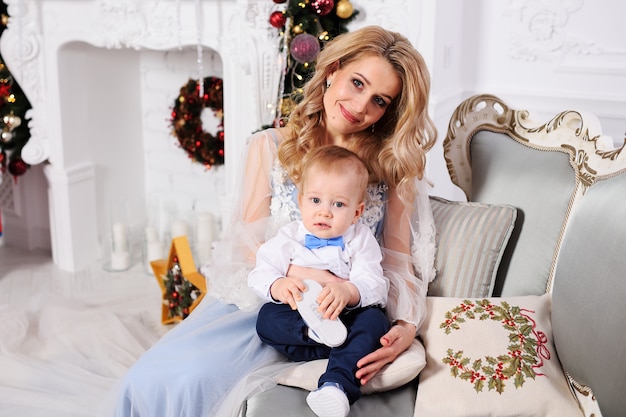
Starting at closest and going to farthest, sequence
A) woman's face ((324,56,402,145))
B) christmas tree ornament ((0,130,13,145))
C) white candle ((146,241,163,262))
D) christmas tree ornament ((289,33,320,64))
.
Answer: woman's face ((324,56,402,145)) < christmas tree ornament ((289,33,320,64)) < christmas tree ornament ((0,130,13,145)) < white candle ((146,241,163,262))

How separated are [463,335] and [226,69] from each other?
2074 millimetres

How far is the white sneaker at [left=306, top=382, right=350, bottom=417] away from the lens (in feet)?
5.08

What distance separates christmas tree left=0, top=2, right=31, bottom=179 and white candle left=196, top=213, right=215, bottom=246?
3.16ft

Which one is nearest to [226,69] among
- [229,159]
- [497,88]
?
[229,159]

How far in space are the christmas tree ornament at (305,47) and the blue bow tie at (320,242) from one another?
1.23m

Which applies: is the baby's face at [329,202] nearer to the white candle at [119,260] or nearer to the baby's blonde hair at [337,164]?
the baby's blonde hair at [337,164]

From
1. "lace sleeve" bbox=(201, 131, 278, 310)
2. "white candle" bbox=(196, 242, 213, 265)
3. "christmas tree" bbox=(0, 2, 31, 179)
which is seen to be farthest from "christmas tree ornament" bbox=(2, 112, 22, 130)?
"lace sleeve" bbox=(201, 131, 278, 310)

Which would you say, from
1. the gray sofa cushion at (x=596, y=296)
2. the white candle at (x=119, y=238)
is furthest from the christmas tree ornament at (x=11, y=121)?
the gray sofa cushion at (x=596, y=296)

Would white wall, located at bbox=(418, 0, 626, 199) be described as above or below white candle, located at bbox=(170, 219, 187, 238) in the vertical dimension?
above

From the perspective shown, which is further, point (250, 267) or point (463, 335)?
point (250, 267)

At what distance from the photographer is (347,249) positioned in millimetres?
1836

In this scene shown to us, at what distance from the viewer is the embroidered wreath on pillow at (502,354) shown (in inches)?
65.2

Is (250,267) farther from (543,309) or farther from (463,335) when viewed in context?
(543,309)

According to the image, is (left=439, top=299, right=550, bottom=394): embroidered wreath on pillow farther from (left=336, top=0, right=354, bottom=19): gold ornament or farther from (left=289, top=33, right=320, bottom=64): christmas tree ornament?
(left=336, top=0, right=354, bottom=19): gold ornament
